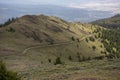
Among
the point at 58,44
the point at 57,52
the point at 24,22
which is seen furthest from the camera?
the point at 24,22

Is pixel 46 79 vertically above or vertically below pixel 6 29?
below

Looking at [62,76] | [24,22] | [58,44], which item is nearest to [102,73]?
[62,76]

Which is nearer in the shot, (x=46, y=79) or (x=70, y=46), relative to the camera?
(x=46, y=79)

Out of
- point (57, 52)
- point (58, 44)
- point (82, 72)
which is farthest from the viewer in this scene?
point (58, 44)

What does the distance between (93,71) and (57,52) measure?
112482mm

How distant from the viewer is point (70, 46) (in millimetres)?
177625

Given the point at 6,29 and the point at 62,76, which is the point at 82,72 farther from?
the point at 6,29

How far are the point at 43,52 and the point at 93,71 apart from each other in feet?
340

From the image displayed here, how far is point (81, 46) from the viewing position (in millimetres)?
184125

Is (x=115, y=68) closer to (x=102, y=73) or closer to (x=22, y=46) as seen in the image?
(x=102, y=73)

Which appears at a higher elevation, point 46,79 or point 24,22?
point 24,22

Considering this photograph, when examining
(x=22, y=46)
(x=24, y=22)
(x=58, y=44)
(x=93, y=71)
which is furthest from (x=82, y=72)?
(x=24, y=22)

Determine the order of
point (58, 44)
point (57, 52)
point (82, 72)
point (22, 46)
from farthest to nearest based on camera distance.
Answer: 1. point (58, 44)
2. point (57, 52)
3. point (22, 46)
4. point (82, 72)

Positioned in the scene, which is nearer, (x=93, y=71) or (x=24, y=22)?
(x=93, y=71)
